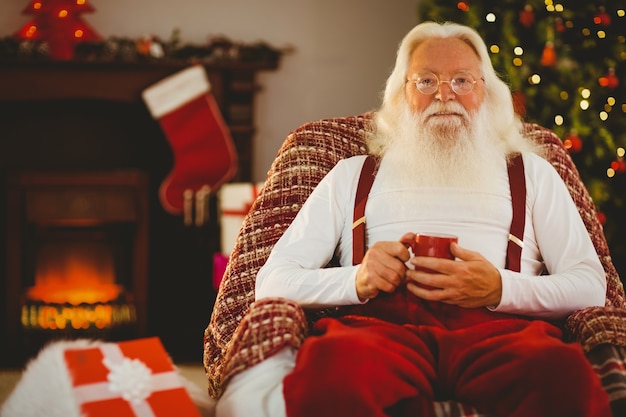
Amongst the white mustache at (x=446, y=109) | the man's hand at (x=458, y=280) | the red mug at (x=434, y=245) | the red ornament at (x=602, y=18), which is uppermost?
the red ornament at (x=602, y=18)

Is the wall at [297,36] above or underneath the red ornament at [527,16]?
underneath

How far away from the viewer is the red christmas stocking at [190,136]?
411 cm

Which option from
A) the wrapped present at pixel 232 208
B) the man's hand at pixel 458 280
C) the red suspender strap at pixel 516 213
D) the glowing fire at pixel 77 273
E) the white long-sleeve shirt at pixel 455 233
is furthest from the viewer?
the glowing fire at pixel 77 273

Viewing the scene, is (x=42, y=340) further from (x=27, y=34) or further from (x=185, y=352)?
(x=27, y=34)

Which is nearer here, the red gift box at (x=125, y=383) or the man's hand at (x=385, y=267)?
the red gift box at (x=125, y=383)

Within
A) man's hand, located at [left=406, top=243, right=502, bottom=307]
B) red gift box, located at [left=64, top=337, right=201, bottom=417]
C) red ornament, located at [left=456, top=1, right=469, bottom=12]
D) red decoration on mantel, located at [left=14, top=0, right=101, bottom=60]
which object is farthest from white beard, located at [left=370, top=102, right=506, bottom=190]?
red decoration on mantel, located at [left=14, top=0, right=101, bottom=60]

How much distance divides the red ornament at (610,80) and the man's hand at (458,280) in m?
2.62

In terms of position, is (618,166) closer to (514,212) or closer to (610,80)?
(610,80)

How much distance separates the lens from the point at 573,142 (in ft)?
12.5

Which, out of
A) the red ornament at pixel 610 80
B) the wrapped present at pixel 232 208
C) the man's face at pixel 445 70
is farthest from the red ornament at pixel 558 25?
the man's face at pixel 445 70

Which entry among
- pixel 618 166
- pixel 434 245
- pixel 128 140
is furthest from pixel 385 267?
pixel 128 140

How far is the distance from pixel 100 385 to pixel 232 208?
2470mm

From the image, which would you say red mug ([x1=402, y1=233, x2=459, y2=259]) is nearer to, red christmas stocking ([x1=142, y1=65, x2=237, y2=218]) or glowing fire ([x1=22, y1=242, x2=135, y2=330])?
red christmas stocking ([x1=142, y1=65, x2=237, y2=218])

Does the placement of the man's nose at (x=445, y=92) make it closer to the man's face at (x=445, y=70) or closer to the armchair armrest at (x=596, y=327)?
the man's face at (x=445, y=70)
